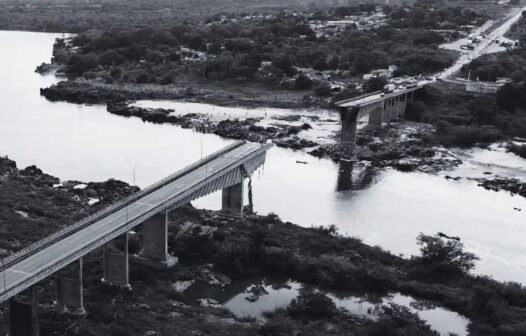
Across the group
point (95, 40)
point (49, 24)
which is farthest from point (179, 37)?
point (49, 24)

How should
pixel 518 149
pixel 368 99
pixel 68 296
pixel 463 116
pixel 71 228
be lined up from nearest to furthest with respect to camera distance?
pixel 68 296 → pixel 71 228 → pixel 518 149 → pixel 368 99 → pixel 463 116

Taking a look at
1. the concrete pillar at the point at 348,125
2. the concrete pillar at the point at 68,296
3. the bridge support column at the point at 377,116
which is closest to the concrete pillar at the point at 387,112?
the bridge support column at the point at 377,116

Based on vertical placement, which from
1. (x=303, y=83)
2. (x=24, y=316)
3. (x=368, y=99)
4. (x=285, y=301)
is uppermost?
(x=368, y=99)

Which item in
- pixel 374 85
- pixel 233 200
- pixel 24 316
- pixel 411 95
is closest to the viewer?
pixel 24 316

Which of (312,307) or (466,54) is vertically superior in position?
(466,54)

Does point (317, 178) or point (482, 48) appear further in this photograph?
point (482, 48)

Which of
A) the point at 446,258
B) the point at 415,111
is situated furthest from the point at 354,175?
the point at 415,111

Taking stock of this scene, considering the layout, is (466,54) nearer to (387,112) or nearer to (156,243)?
(387,112)

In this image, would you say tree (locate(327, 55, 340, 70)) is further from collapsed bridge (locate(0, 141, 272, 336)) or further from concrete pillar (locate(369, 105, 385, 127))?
collapsed bridge (locate(0, 141, 272, 336))
